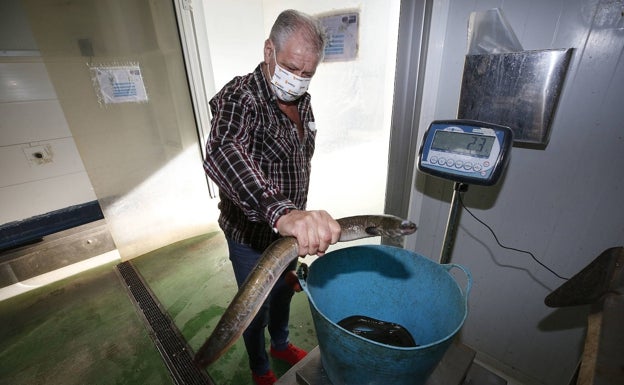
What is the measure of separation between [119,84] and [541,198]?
3599 millimetres

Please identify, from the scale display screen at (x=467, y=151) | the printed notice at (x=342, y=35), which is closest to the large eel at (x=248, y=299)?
the scale display screen at (x=467, y=151)

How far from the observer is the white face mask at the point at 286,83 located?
4.44ft

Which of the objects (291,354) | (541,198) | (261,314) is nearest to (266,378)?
(291,354)

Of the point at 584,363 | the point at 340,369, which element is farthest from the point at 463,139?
the point at 340,369

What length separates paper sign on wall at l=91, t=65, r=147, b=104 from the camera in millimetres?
2650

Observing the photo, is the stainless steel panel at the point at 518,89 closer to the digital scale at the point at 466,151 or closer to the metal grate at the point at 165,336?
the digital scale at the point at 466,151

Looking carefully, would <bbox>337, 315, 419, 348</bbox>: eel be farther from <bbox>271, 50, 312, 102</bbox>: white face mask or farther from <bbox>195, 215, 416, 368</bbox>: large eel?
<bbox>271, 50, 312, 102</bbox>: white face mask

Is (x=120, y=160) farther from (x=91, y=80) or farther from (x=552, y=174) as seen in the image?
(x=552, y=174)

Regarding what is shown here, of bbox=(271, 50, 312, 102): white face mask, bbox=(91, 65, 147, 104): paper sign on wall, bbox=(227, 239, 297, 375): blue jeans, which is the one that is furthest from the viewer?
bbox=(91, 65, 147, 104): paper sign on wall

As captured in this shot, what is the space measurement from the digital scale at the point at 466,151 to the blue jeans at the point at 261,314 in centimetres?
94

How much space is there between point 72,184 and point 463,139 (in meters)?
3.71

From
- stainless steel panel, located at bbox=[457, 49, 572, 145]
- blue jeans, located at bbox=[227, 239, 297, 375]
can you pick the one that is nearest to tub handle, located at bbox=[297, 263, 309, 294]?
blue jeans, located at bbox=[227, 239, 297, 375]

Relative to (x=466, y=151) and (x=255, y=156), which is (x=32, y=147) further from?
(x=466, y=151)

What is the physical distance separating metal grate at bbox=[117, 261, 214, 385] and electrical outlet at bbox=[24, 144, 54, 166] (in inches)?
53.7
